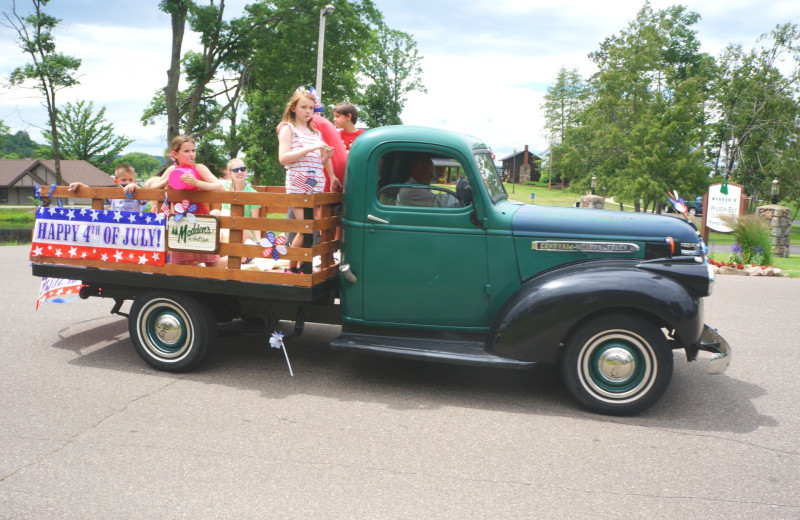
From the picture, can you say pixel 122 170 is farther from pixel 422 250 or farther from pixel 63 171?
pixel 63 171

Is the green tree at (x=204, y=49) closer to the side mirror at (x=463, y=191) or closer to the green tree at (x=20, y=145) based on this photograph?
the side mirror at (x=463, y=191)

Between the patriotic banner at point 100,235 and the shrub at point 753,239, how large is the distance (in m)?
12.4

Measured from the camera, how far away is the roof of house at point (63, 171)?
209ft

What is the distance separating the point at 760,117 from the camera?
29.8m

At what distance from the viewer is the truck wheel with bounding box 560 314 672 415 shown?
13.8 feet

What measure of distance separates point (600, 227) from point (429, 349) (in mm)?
1587

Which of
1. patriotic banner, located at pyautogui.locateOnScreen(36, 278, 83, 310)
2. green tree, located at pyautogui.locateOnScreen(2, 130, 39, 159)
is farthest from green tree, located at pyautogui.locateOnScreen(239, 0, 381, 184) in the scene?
green tree, located at pyautogui.locateOnScreen(2, 130, 39, 159)

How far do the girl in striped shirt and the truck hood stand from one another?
1.63 m

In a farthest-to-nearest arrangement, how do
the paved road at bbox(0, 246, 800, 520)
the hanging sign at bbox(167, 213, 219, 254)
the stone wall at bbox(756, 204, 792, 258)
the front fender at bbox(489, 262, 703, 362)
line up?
the stone wall at bbox(756, 204, 792, 258), the hanging sign at bbox(167, 213, 219, 254), the front fender at bbox(489, 262, 703, 362), the paved road at bbox(0, 246, 800, 520)

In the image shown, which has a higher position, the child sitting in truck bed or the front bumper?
the child sitting in truck bed

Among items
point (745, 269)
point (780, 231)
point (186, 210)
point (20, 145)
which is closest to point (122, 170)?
point (186, 210)

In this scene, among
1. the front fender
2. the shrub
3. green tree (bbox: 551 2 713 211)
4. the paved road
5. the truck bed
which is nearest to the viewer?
the paved road

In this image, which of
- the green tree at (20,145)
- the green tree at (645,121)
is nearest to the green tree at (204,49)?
the green tree at (645,121)

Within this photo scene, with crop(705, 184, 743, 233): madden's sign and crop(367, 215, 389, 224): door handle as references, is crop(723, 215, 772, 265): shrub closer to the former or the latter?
crop(705, 184, 743, 233): madden's sign
